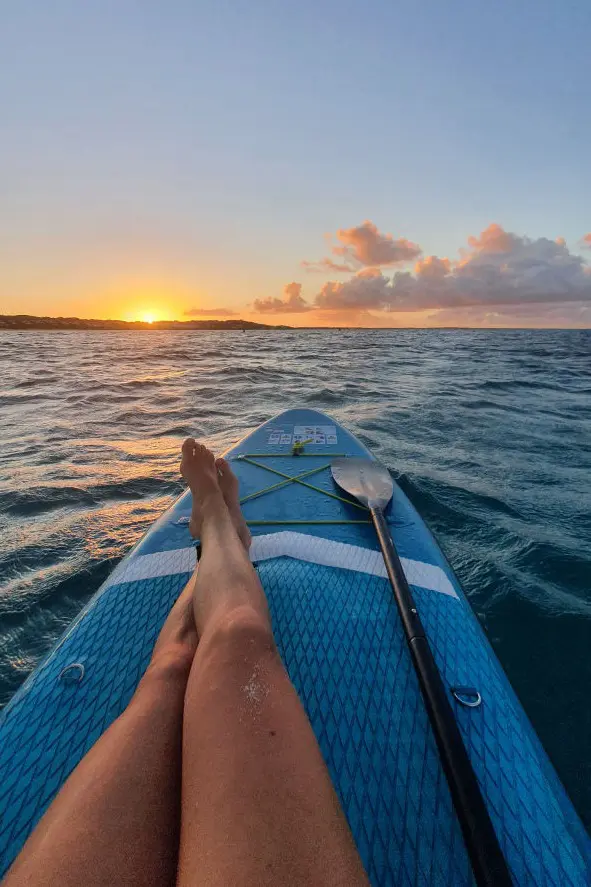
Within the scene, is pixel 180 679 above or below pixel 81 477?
above

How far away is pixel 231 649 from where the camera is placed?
52.1 inches

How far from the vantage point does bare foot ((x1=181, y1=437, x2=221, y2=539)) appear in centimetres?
265

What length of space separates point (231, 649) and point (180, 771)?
0.33 m

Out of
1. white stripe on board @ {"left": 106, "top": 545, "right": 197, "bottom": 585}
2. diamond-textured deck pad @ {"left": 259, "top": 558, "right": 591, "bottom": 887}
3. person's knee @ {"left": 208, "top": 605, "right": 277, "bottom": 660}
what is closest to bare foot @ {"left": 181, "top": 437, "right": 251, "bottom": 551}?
white stripe on board @ {"left": 106, "top": 545, "right": 197, "bottom": 585}

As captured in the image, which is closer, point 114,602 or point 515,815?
point 515,815

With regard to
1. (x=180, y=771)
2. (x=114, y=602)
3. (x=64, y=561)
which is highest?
(x=180, y=771)

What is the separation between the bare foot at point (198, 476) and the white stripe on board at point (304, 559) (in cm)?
33

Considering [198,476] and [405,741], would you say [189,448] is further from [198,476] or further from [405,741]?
[405,741]

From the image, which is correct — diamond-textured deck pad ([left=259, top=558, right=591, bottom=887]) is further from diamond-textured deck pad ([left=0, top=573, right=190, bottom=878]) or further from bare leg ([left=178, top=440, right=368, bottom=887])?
diamond-textured deck pad ([left=0, top=573, right=190, bottom=878])

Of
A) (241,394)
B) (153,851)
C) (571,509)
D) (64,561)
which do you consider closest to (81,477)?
(64,561)

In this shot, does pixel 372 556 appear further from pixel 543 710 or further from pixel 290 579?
pixel 543 710

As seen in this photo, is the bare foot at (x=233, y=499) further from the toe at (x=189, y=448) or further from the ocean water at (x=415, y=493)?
the ocean water at (x=415, y=493)

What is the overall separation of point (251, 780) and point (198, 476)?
207 cm

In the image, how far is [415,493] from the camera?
544 centimetres
